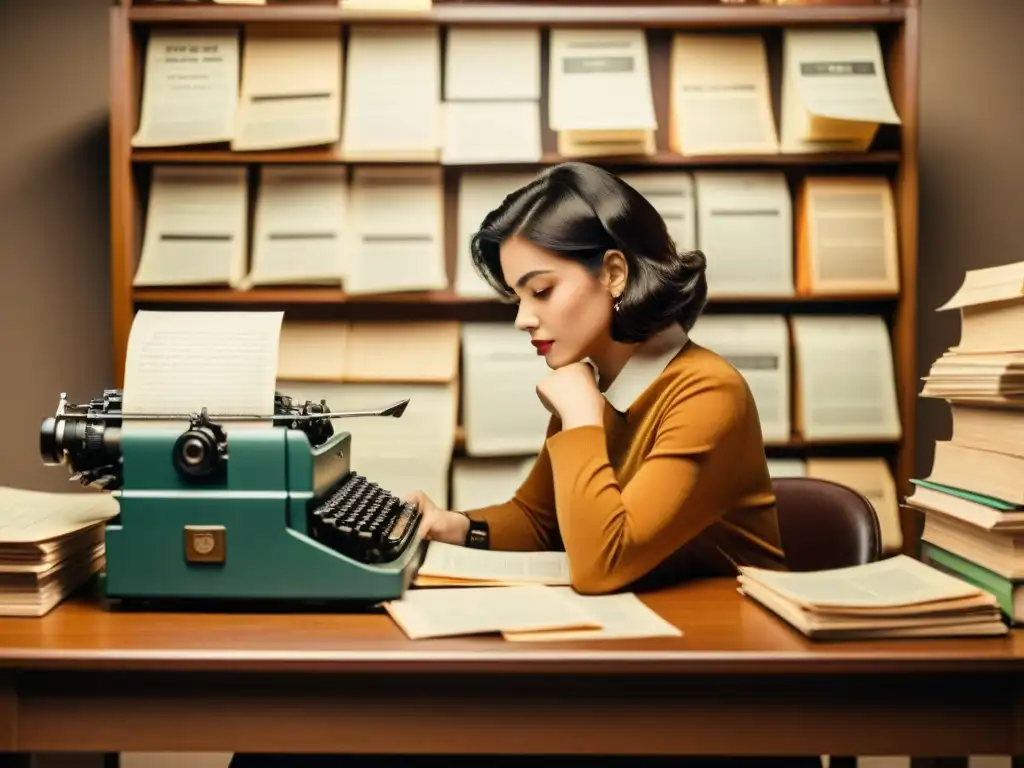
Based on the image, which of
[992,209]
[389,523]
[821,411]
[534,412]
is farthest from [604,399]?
[992,209]

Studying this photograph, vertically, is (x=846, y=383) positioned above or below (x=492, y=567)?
above

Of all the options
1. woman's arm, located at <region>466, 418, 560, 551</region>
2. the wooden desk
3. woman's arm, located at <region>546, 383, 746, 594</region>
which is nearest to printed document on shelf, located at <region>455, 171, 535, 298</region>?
woman's arm, located at <region>466, 418, 560, 551</region>

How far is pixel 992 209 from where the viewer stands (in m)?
2.92

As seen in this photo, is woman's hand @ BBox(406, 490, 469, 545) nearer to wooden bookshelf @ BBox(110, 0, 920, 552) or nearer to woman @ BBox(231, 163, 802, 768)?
woman @ BBox(231, 163, 802, 768)

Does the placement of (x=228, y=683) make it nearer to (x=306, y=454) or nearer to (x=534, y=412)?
(x=306, y=454)

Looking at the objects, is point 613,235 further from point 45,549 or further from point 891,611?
point 45,549

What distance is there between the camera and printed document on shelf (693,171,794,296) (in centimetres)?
261

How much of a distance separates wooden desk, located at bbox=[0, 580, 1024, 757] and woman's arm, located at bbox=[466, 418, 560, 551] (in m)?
0.63

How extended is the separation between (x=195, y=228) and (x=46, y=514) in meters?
1.43

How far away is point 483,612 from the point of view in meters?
1.09

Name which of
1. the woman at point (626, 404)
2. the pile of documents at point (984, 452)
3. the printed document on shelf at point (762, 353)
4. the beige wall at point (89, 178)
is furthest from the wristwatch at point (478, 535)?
the beige wall at point (89, 178)

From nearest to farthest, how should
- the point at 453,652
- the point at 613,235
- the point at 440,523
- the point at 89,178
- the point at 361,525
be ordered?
the point at 453,652 → the point at 361,525 → the point at 613,235 → the point at 440,523 → the point at 89,178

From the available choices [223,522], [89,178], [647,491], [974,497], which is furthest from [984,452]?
[89,178]

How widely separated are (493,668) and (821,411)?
1.87 meters
